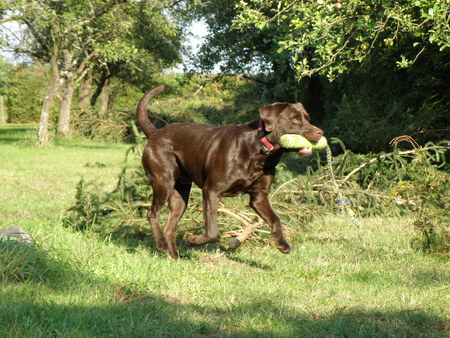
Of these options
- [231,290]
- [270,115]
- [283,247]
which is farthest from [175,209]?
[231,290]

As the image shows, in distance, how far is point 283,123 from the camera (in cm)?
539

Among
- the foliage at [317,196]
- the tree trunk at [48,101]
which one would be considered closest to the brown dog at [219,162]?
the foliage at [317,196]

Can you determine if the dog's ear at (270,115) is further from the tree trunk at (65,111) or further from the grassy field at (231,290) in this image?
the tree trunk at (65,111)

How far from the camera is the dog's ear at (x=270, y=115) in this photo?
210 inches

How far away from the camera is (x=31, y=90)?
5275 centimetres

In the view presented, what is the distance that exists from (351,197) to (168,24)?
16590mm

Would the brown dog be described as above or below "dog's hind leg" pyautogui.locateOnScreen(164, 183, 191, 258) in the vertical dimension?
above

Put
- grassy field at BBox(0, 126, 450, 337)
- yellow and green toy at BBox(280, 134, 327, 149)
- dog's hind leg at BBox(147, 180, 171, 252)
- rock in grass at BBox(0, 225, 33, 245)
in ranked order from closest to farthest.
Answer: grassy field at BBox(0, 126, 450, 337), rock in grass at BBox(0, 225, 33, 245), yellow and green toy at BBox(280, 134, 327, 149), dog's hind leg at BBox(147, 180, 171, 252)

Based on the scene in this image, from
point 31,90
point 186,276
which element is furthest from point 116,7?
point 31,90

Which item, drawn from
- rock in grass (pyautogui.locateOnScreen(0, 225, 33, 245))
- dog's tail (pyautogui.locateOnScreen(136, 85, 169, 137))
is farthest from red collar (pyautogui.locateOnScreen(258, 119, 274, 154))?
rock in grass (pyautogui.locateOnScreen(0, 225, 33, 245))

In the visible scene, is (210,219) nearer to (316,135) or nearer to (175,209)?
(175,209)

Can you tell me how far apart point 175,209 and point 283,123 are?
5.94 feet

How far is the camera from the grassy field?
3.63 meters

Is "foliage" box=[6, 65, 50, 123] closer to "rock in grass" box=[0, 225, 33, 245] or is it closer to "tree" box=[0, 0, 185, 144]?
"tree" box=[0, 0, 185, 144]
